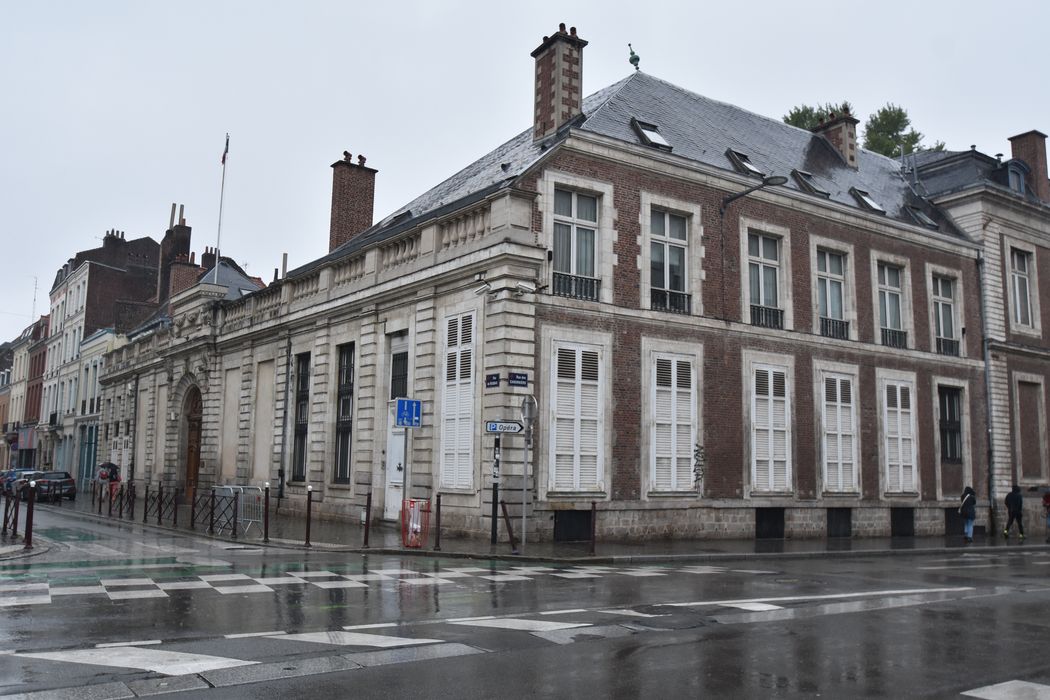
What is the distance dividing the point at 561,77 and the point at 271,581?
1428 centimetres

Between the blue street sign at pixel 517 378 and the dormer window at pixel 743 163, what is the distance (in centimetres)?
889

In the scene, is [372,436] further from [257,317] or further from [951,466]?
[951,466]

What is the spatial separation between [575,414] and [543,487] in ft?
5.51

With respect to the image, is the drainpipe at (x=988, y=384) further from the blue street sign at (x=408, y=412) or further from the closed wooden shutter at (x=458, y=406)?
the blue street sign at (x=408, y=412)

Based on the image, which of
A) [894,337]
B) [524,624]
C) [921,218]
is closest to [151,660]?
[524,624]

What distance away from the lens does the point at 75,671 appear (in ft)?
19.1

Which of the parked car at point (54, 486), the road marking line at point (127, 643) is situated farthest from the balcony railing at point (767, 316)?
the parked car at point (54, 486)

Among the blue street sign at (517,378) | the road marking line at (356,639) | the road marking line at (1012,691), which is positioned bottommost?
the road marking line at (356,639)

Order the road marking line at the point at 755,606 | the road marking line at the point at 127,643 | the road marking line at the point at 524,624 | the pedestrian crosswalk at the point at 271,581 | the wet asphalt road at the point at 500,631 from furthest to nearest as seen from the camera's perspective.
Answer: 1. the pedestrian crosswalk at the point at 271,581
2. the road marking line at the point at 755,606
3. the road marking line at the point at 524,624
4. the road marking line at the point at 127,643
5. the wet asphalt road at the point at 500,631

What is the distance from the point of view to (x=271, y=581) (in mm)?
10766

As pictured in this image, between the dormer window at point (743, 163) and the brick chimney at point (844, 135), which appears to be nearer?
the dormer window at point (743, 163)

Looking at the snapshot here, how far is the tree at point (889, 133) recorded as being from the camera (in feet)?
129

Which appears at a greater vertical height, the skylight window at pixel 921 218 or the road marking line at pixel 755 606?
the skylight window at pixel 921 218

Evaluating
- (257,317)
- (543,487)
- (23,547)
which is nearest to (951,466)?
(543,487)
